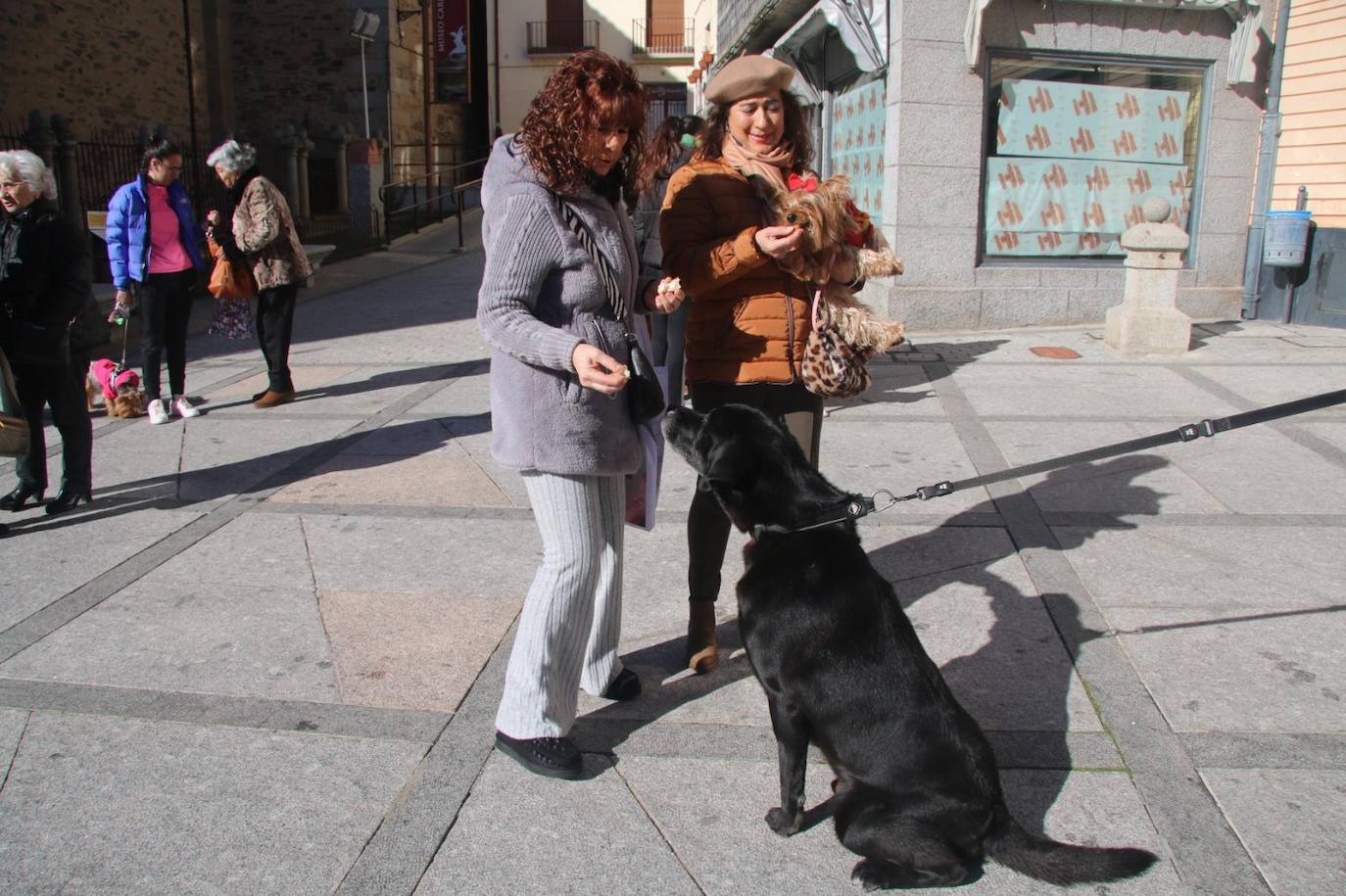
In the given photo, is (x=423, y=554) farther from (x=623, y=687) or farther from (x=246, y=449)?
(x=246, y=449)

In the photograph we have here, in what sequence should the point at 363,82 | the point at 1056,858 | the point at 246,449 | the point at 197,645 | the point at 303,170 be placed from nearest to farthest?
1. the point at 1056,858
2. the point at 197,645
3. the point at 246,449
4. the point at 303,170
5. the point at 363,82

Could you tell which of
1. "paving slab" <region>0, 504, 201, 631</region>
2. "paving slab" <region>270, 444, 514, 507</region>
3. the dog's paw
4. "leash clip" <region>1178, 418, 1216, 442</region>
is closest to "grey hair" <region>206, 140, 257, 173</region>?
"paving slab" <region>270, 444, 514, 507</region>

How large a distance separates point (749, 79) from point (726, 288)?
24.2 inches

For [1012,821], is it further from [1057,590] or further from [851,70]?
[851,70]

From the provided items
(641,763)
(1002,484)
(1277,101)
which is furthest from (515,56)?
(641,763)

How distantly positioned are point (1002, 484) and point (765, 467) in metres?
3.10

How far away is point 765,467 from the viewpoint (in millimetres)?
2666

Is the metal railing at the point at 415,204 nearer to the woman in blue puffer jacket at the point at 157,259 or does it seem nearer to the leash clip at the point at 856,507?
the woman in blue puffer jacket at the point at 157,259

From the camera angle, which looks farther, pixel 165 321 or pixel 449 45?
pixel 449 45

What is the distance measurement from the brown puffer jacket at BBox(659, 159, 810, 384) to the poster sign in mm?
24758

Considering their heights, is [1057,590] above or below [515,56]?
below

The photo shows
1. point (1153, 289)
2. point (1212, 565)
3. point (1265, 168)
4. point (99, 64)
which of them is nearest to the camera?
point (1212, 565)

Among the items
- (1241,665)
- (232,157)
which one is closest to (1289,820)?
(1241,665)

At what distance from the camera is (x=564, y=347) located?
2551mm
